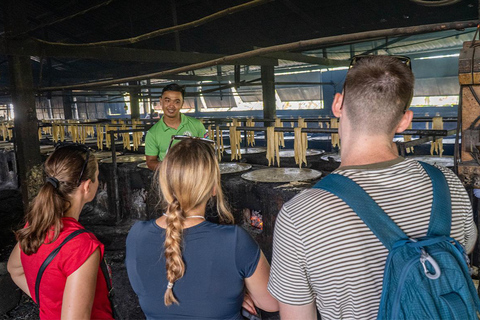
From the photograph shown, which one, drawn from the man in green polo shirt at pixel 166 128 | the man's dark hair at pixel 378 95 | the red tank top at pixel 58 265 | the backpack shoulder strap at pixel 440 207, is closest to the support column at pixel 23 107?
the man in green polo shirt at pixel 166 128

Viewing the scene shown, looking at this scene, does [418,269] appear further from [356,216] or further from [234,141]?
[234,141]

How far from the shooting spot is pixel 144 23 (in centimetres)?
788

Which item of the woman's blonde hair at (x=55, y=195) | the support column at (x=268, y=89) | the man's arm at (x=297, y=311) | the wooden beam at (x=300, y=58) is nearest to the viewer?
the man's arm at (x=297, y=311)

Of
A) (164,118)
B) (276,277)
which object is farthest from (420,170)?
(164,118)

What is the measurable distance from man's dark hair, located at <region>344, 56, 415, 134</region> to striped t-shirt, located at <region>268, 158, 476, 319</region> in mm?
133

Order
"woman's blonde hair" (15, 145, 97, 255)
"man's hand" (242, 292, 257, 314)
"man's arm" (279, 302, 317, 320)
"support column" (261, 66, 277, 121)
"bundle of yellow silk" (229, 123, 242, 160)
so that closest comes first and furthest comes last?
"man's arm" (279, 302, 317, 320)
"man's hand" (242, 292, 257, 314)
"woman's blonde hair" (15, 145, 97, 255)
"bundle of yellow silk" (229, 123, 242, 160)
"support column" (261, 66, 277, 121)

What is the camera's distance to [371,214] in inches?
39.3

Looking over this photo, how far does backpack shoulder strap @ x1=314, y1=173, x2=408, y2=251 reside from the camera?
988 millimetres

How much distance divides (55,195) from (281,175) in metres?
2.96

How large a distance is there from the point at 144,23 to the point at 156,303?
7.57 m

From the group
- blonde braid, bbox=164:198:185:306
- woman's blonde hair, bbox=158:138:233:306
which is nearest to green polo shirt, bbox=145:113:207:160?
woman's blonde hair, bbox=158:138:233:306

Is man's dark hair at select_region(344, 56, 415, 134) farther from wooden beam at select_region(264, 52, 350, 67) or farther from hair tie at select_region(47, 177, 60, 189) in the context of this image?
wooden beam at select_region(264, 52, 350, 67)

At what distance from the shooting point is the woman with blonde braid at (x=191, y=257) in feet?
4.32

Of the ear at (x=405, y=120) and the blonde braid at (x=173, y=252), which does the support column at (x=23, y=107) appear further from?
the ear at (x=405, y=120)
